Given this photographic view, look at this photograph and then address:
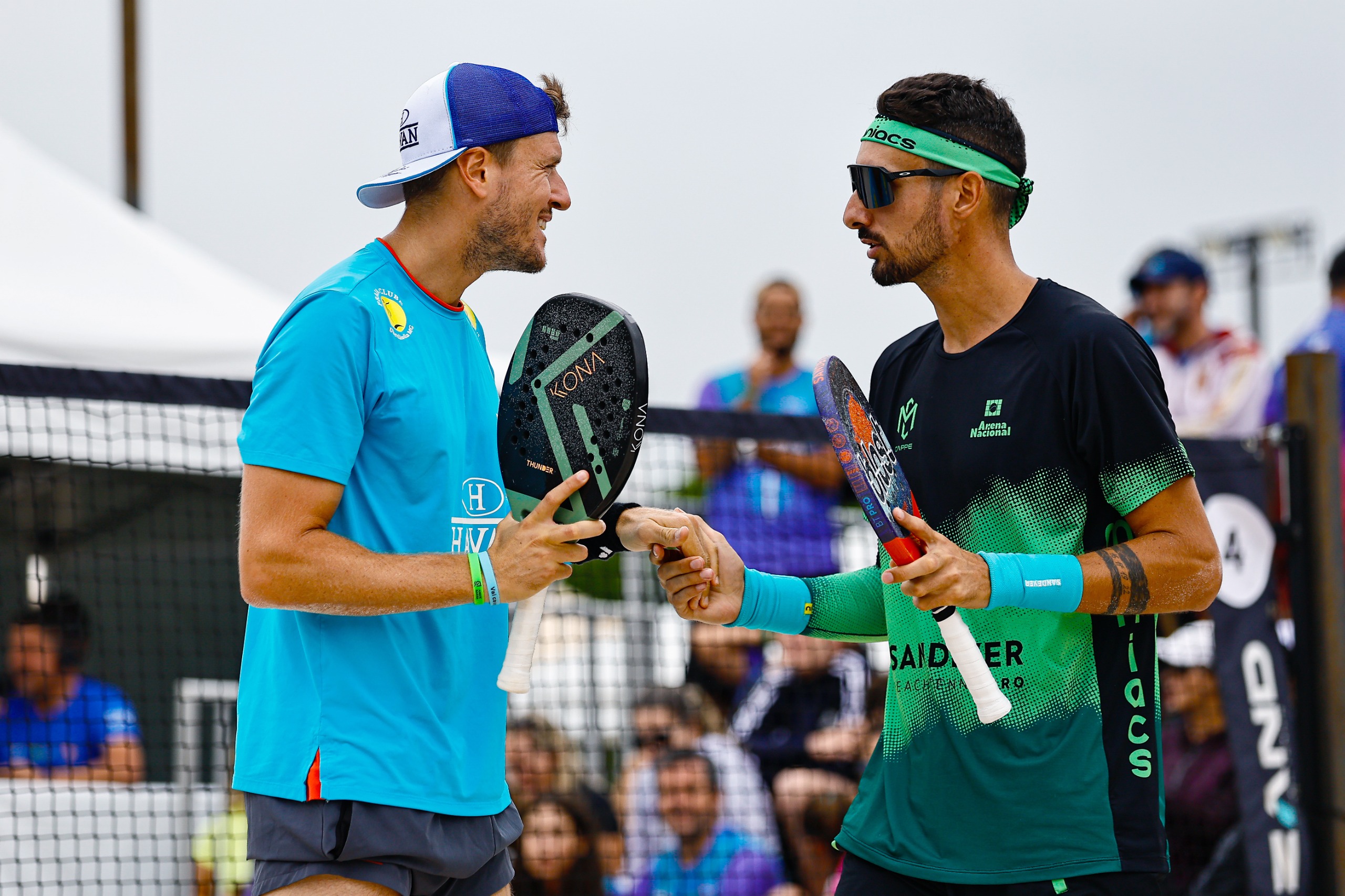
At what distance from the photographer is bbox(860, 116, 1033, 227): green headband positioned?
3326 millimetres

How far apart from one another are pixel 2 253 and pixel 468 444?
5043 mm

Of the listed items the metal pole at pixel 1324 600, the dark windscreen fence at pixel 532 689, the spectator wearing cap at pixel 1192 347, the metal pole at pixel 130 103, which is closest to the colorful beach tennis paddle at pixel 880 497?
the dark windscreen fence at pixel 532 689

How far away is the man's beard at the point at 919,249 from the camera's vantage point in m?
3.32

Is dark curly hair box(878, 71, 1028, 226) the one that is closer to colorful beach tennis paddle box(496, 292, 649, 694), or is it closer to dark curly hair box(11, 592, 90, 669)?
colorful beach tennis paddle box(496, 292, 649, 694)

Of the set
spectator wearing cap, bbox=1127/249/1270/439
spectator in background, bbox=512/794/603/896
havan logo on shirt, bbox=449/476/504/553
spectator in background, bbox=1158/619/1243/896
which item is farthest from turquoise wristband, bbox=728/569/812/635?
spectator wearing cap, bbox=1127/249/1270/439

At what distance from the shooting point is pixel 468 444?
10.4 ft

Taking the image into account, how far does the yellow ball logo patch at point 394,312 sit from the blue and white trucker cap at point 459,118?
0.30m

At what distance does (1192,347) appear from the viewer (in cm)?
848

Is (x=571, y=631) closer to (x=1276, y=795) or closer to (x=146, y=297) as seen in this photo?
(x=146, y=297)

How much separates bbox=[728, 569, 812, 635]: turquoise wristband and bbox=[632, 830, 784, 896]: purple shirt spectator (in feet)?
10.1

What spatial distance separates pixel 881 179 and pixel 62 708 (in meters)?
4.86

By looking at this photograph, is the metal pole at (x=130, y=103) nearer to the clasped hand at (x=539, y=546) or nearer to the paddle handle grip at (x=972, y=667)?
the clasped hand at (x=539, y=546)

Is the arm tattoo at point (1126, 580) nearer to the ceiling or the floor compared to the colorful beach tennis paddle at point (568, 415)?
nearer to the floor

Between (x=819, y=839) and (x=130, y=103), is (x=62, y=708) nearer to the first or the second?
(x=819, y=839)
